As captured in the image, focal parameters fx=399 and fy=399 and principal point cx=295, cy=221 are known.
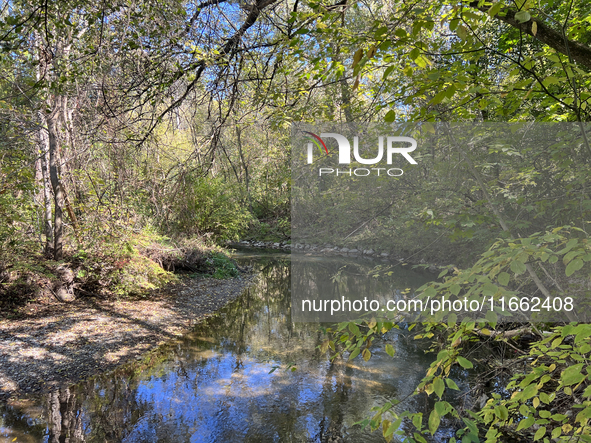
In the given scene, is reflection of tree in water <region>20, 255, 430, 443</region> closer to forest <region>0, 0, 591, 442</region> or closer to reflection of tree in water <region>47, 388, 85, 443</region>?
reflection of tree in water <region>47, 388, 85, 443</region>

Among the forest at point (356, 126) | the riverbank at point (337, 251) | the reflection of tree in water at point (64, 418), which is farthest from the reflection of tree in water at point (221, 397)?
the riverbank at point (337, 251)

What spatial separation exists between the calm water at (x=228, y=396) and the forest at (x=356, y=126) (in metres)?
0.68

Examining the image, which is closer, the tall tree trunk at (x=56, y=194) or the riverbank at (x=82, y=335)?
the riverbank at (x=82, y=335)

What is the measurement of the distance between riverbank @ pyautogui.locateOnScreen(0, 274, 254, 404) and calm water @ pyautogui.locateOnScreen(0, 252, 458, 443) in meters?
0.37

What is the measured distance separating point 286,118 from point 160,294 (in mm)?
7589

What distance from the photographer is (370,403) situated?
16.9 feet

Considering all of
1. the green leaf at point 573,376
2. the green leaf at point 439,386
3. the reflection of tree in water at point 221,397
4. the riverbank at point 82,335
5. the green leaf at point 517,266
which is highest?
the green leaf at point 517,266

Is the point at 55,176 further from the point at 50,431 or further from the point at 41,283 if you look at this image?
the point at 50,431

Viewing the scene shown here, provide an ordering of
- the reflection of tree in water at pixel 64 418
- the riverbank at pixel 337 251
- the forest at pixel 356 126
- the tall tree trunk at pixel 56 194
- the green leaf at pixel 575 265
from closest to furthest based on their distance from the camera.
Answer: the green leaf at pixel 575 265
the forest at pixel 356 126
the reflection of tree in water at pixel 64 418
the tall tree trunk at pixel 56 194
the riverbank at pixel 337 251

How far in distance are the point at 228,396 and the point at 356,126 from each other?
12.6 feet

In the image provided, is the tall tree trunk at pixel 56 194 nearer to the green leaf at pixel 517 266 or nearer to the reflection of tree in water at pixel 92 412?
the reflection of tree in water at pixel 92 412

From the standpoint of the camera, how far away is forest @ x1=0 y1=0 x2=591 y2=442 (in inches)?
81.4

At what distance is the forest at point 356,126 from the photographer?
2066 millimetres

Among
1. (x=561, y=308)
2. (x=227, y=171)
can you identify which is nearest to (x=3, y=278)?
(x=227, y=171)
